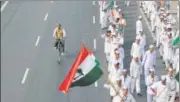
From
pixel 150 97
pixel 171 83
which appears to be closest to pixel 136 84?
pixel 150 97

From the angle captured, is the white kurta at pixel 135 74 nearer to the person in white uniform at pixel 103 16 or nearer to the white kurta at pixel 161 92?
the white kurta at pixel 161 92

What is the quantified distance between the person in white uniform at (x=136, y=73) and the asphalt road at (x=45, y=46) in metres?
0.49

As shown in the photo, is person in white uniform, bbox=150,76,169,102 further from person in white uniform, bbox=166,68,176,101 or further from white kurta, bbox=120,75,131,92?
white kurta, bbox=120,75,131,92

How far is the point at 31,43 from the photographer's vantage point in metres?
31.9

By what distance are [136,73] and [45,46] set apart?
7805 mm

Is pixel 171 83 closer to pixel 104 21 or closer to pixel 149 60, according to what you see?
pixel 149 60

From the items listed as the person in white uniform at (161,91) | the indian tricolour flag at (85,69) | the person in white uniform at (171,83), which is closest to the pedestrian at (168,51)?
the person in white uniform at (171,83)

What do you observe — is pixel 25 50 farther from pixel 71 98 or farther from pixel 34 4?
pixel 34 4

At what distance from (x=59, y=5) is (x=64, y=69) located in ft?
42.2

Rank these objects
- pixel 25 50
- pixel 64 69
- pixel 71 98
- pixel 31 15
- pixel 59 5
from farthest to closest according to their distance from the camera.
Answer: pixel 59 5, pixel 31 15, pixel 25 50, pixel 64 69, pixel 71 98

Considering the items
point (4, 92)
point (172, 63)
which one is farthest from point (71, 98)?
point (172, 63)

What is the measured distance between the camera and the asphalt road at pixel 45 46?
25531 mm

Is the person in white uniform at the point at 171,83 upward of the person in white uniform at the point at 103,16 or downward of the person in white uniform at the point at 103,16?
upward

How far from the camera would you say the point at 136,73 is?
24.8m
